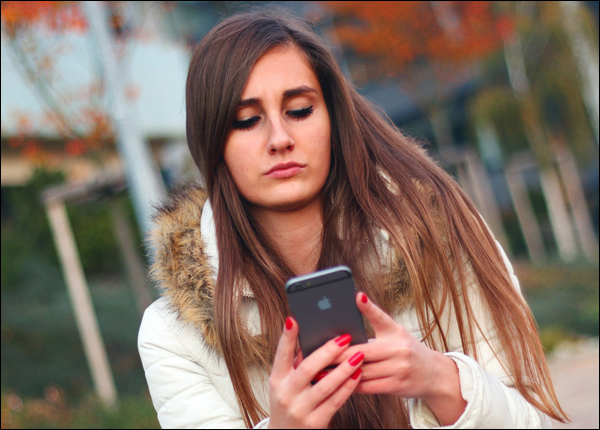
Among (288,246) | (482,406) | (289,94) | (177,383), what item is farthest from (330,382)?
(289,94)

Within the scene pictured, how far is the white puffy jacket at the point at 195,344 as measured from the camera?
1.89 metres

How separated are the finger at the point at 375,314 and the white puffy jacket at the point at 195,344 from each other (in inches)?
12.0

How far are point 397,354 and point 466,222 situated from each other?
722 mm

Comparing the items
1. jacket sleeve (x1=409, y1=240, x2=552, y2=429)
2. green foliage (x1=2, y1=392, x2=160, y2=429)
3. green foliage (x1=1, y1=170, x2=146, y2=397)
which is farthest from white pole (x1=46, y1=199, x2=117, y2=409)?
jacket sleeve (x1=409, y1=240, x2=552, y2=429)

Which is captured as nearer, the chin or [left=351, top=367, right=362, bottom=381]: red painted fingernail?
[left=351, top=367, right=362, bottom=381]: red painted fingernail

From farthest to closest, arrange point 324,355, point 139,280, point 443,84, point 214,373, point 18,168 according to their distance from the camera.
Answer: point 443,84 → point 18,168 → point 139,280 → point 214,373 → point 324,355

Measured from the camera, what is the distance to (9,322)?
24.5 feet

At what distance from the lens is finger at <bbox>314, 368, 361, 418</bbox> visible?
1471 millimetres

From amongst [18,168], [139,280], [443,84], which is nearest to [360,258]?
[139,280]

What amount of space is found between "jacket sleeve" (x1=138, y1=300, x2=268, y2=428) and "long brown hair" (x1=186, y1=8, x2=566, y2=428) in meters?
0.11

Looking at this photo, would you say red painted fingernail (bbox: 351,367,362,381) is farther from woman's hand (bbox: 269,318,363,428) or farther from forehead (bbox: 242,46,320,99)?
forehead (bbox: 242,46,320,99)

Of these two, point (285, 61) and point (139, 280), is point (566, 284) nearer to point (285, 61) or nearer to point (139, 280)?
point (139, 280)

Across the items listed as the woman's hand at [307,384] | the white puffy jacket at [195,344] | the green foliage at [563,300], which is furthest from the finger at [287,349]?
the green foliage at [563,300]

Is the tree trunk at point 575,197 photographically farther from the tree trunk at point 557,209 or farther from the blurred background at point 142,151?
the tree trunk at point 557,209
